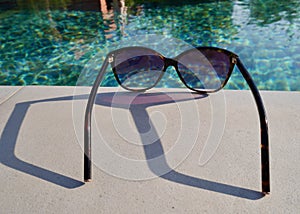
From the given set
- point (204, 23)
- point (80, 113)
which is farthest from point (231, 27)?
point (80, 113)

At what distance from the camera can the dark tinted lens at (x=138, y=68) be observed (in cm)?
153

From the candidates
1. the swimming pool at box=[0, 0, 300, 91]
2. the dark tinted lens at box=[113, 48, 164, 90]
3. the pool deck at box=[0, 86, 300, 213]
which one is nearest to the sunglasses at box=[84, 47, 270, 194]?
→ the dark tinted lens at box=[113, 48, 164, 90]

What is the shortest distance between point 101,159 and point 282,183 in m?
0.80

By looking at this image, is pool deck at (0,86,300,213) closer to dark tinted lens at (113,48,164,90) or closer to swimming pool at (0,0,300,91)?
dark tinted lens at (113,48,164,90)

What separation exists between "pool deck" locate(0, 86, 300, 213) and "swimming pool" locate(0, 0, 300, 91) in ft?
3.96

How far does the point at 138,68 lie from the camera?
181 centimetres

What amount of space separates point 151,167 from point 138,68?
0.83m

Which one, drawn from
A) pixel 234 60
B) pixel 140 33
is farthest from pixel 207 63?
pixel 140 33

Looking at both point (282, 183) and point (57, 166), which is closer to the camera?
point (282, 183)

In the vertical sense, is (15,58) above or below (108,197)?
below

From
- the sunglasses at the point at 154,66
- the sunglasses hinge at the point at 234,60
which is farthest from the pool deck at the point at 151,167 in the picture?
the sunglasses hinge at the point at 234,60

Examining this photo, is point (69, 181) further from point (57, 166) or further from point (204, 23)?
point (204, 23)

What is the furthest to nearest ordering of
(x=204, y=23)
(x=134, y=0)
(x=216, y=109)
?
(x=134, y=0), (x=204, y=23), (x=216, y=109)

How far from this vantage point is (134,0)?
22.5 ft
